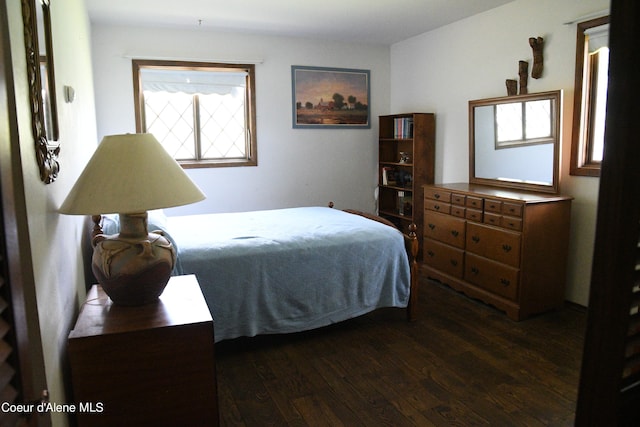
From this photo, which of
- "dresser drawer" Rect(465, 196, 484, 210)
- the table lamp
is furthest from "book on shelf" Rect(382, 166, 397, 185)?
the table lamp

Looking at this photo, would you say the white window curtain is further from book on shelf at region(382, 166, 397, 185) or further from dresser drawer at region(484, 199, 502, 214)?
dresser drawer at region(484, 199, 502, 214)

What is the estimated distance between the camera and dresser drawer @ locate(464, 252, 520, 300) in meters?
3.35

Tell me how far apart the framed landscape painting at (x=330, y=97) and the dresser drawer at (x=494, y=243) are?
2.26 m

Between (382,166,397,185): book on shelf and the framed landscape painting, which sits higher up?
the framed landscape painting

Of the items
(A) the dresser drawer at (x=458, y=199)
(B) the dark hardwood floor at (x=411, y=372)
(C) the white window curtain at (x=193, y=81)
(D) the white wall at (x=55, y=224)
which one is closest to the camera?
(D) the white wall at (x=55, y=224)

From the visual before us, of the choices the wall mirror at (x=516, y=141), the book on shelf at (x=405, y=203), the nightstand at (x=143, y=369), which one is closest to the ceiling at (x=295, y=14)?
the wall mirror at (x=516, y=141)

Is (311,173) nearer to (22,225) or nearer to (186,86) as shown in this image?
(186,86)

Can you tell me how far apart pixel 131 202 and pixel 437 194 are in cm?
302

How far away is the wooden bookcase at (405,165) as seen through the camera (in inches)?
191

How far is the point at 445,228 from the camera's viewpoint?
403 cm

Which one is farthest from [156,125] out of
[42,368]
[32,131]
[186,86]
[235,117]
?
[42,368]

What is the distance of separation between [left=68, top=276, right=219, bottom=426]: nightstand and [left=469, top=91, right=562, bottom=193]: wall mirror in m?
2.93

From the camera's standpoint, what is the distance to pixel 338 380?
256cm

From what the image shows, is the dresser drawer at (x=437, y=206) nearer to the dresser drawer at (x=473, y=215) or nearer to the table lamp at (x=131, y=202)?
the dresser drawer at (x=473, y=215)
